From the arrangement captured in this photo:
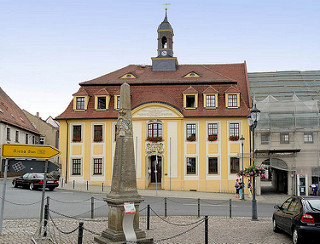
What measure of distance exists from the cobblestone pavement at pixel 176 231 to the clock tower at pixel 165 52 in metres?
23.2

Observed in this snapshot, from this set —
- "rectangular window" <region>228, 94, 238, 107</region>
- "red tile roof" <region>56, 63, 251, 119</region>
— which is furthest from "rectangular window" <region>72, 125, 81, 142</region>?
"rectangular window" <region>228, 94, 238, 107</region>

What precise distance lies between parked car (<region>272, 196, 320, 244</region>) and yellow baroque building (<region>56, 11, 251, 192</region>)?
1973cm

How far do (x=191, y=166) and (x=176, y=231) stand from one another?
19.0 meters

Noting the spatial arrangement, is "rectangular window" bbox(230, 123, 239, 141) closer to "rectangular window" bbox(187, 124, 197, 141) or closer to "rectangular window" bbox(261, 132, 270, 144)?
"rectangular window" bbox(261, 132, 270, 144)

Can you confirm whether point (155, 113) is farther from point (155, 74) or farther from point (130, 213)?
point (130, 213)

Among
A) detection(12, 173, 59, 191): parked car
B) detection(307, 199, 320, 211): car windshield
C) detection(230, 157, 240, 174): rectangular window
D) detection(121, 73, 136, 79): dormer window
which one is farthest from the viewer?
detection(121, 73, 136, 79): dormer window

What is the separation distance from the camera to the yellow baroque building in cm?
3091

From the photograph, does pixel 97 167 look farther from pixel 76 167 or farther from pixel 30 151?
pixel 30 151

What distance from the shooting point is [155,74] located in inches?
1400

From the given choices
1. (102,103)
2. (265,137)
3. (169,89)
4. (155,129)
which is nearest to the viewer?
(265,137)

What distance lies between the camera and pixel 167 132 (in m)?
31.3

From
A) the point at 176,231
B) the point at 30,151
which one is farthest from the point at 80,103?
the point at 30,151

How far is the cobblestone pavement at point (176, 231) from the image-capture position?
1074 cm

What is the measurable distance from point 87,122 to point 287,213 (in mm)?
23747
